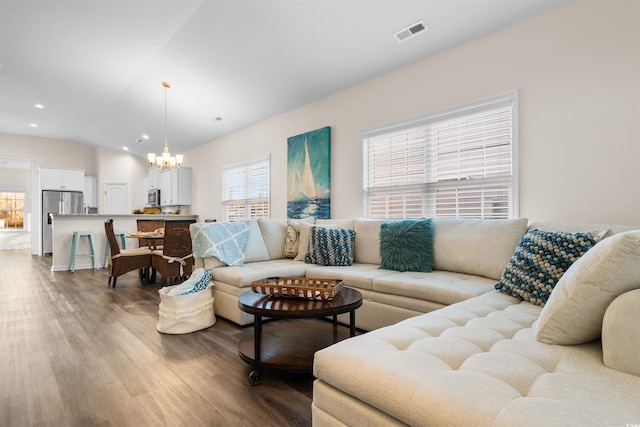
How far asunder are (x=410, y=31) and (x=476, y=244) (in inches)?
83.6

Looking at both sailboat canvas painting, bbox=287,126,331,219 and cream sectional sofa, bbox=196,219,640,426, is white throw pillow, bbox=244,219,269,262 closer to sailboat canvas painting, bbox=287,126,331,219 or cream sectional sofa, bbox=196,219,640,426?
sailboat canvas painting, bbox=287,126,331,219

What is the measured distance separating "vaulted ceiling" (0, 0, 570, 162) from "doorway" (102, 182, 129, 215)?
10.1 ft

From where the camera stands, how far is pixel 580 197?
106 inches

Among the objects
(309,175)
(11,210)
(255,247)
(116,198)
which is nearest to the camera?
(255,247)

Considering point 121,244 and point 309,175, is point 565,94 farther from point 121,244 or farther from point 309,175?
point 121,244

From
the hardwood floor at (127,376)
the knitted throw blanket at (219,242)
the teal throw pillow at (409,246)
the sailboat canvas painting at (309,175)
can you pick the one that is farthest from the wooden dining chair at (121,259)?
the teal throw pillow at (409,246)

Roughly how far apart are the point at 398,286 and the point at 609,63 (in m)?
2.30

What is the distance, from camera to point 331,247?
3.52 metres

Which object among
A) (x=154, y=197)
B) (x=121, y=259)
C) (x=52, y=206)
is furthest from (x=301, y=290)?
(x=52, y=206)

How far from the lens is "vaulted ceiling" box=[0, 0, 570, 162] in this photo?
10.5ft

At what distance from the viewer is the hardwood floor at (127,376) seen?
1.69 metres

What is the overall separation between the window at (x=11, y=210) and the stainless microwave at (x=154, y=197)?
4.88 metres

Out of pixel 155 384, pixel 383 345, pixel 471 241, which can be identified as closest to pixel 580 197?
pixel 471 241

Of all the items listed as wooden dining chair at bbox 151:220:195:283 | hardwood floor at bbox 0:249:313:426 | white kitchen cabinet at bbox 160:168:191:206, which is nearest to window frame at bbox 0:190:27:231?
white kitchen cabinet at bbox 160:168:191:206
